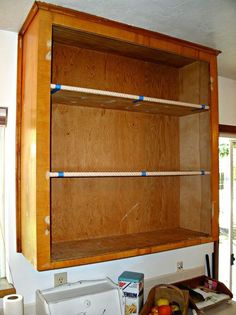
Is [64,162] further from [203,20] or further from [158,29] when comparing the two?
[203,20]

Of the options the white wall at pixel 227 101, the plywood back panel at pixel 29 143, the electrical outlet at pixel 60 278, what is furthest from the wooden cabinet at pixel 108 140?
the white wall at pixel 227 101

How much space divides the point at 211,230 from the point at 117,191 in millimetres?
663

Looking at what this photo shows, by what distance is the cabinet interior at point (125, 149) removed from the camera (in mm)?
1795

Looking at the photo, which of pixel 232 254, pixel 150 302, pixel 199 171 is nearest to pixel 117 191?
pixel 199 171

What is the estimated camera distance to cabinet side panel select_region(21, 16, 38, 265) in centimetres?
144

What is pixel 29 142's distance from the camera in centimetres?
152

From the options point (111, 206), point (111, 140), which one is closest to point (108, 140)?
point (111, 140)

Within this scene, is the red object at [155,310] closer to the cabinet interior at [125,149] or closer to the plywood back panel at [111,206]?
the cabinet interior at [125,149]

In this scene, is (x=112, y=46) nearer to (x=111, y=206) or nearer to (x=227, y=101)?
(x=111, y=206)

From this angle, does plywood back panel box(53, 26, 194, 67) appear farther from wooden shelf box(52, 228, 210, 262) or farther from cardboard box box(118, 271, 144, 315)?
cardboard box box(118, 271, 144, 315)

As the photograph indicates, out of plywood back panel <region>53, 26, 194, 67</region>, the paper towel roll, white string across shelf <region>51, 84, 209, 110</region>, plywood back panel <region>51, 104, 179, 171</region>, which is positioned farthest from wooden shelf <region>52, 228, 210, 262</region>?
plywood back panel <region>53, 26, 194, 67</region>

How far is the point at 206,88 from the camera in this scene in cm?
202

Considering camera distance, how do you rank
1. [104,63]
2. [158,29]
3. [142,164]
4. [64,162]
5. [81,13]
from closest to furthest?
1. [81,13]
2. [158,29]
3. [64,162]
4. [104,63]
5. [142,164]

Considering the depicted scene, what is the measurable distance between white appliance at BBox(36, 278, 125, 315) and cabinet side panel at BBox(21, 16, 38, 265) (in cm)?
23
